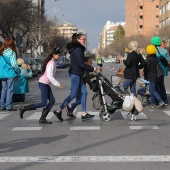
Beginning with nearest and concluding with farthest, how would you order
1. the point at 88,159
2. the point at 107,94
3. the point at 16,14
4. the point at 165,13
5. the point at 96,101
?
the point at 88,159, the point at 107,94, the point at 96,101, the point at 16,14, the point at 165,13

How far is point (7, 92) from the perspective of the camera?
1183 centimetres

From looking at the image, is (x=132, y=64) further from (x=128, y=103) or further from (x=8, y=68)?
(x=8, y=68)

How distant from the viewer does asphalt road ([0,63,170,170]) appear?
19.1 ft

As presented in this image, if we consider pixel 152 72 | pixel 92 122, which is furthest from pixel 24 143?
pixel 152 72

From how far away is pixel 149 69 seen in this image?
12141 mm

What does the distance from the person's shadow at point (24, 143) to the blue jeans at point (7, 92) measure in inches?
167

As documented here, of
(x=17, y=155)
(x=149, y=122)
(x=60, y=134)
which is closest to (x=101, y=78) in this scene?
(x=149, y=122)

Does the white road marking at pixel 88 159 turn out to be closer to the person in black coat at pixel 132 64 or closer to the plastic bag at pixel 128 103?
the plastic bag at pixel 128 103

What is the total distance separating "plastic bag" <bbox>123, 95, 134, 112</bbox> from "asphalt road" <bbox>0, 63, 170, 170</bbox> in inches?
13.2

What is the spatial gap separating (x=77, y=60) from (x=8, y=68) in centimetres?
303

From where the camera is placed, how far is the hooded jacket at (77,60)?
31.0 ft

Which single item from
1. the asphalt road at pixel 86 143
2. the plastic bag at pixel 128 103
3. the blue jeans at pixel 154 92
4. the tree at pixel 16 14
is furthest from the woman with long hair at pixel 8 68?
the tree at pixel 16 14

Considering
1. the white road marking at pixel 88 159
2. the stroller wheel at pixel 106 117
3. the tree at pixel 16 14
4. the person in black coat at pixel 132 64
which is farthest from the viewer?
the tree at pixel 16 14

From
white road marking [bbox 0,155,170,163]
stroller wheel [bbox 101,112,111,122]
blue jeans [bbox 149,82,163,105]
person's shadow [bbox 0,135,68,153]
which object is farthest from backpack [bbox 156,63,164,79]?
white road marking [bbox 0,155,170,163]
